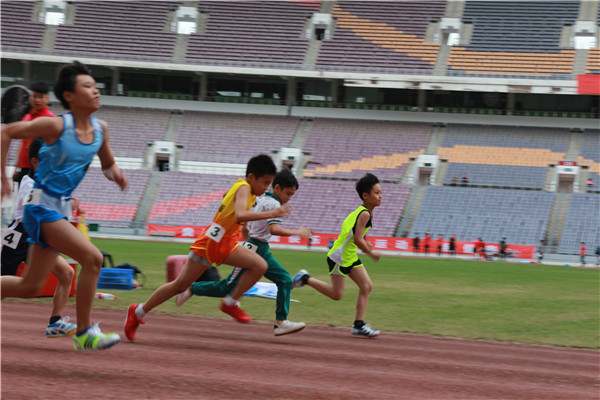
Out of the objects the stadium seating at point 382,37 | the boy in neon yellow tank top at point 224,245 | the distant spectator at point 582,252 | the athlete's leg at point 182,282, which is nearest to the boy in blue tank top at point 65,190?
the boy in neon yellow tank top at point 224,245

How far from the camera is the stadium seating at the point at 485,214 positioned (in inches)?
1473

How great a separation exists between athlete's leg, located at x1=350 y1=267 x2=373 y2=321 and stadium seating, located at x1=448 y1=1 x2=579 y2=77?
4014 cm

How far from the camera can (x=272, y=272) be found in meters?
7.92

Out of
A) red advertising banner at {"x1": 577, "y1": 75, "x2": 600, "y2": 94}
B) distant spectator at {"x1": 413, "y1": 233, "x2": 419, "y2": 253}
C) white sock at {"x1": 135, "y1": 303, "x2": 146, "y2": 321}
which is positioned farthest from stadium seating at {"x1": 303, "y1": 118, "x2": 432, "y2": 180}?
white sock at {"x1": 135, "y1": 303, "x2": 146, "y2": 321}

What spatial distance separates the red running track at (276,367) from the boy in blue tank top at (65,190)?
504 millimetres

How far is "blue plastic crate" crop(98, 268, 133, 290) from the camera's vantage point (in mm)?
12805

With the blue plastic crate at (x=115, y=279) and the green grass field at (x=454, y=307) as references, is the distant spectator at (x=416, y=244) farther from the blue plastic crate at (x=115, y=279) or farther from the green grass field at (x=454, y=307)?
the blue plastic crate at (x=115, y=279)

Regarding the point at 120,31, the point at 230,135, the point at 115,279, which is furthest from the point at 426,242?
the point at 120,31

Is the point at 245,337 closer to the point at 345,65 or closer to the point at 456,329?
the point at 456,329

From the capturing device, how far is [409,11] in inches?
2012

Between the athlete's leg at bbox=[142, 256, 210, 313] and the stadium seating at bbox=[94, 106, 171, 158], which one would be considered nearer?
the athlete's leg at bbox=[142, 256, 210, 313]

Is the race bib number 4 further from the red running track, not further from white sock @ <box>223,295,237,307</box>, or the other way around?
white sock @ <box>223,295,237,307</box>

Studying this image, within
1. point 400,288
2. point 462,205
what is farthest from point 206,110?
point 400,288

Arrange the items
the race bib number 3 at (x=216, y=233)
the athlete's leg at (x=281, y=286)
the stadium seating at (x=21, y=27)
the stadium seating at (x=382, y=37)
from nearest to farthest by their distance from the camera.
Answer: the race bib number 3 at (x=216, y=233)
the athlete's leg at (x=281, y=286)
the stadium seating at (x=382, y=37)
the stadium seating at (x=21, y=27)
